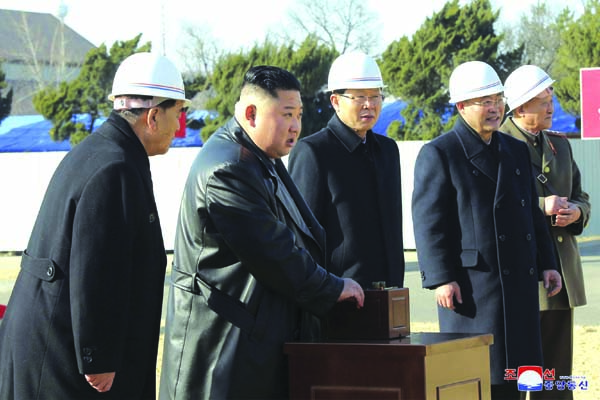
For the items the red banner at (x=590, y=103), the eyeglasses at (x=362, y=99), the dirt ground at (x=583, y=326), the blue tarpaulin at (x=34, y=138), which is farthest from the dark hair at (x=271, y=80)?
the blue tarpaulin at (x=34, y=138)

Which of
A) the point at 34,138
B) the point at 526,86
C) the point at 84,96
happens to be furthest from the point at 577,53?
the point at 526,86

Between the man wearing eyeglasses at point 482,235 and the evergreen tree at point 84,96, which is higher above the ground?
the evergreen tree at point 84,96

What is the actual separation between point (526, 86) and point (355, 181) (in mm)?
1409

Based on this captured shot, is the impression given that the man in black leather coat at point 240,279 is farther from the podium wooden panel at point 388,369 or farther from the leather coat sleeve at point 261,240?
the podium wooden panel at point 388,369

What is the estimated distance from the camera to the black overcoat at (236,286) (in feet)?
12.3

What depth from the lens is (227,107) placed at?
106ft

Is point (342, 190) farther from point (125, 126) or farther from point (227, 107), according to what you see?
point (227, 107)

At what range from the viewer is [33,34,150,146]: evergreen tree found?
111 feet

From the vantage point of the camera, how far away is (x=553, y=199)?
6168 mm

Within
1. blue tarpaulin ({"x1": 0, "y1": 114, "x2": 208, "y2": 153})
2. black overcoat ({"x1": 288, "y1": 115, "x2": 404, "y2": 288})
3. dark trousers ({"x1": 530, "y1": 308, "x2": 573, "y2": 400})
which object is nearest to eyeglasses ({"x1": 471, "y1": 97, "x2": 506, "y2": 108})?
black overcoat ({"x1": 288, "y1": 115, "x2": 404, "y2": 288})

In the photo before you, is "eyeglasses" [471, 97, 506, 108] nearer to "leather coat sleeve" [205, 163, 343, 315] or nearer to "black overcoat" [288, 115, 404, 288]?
"black overcoat" [288, 115, 404, 288]

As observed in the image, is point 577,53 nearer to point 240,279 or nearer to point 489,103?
point 489,103

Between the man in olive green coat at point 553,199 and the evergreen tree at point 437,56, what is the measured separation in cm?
2480

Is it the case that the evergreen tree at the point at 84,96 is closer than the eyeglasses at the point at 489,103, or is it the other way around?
the eyeglasses at the point at 489,103
